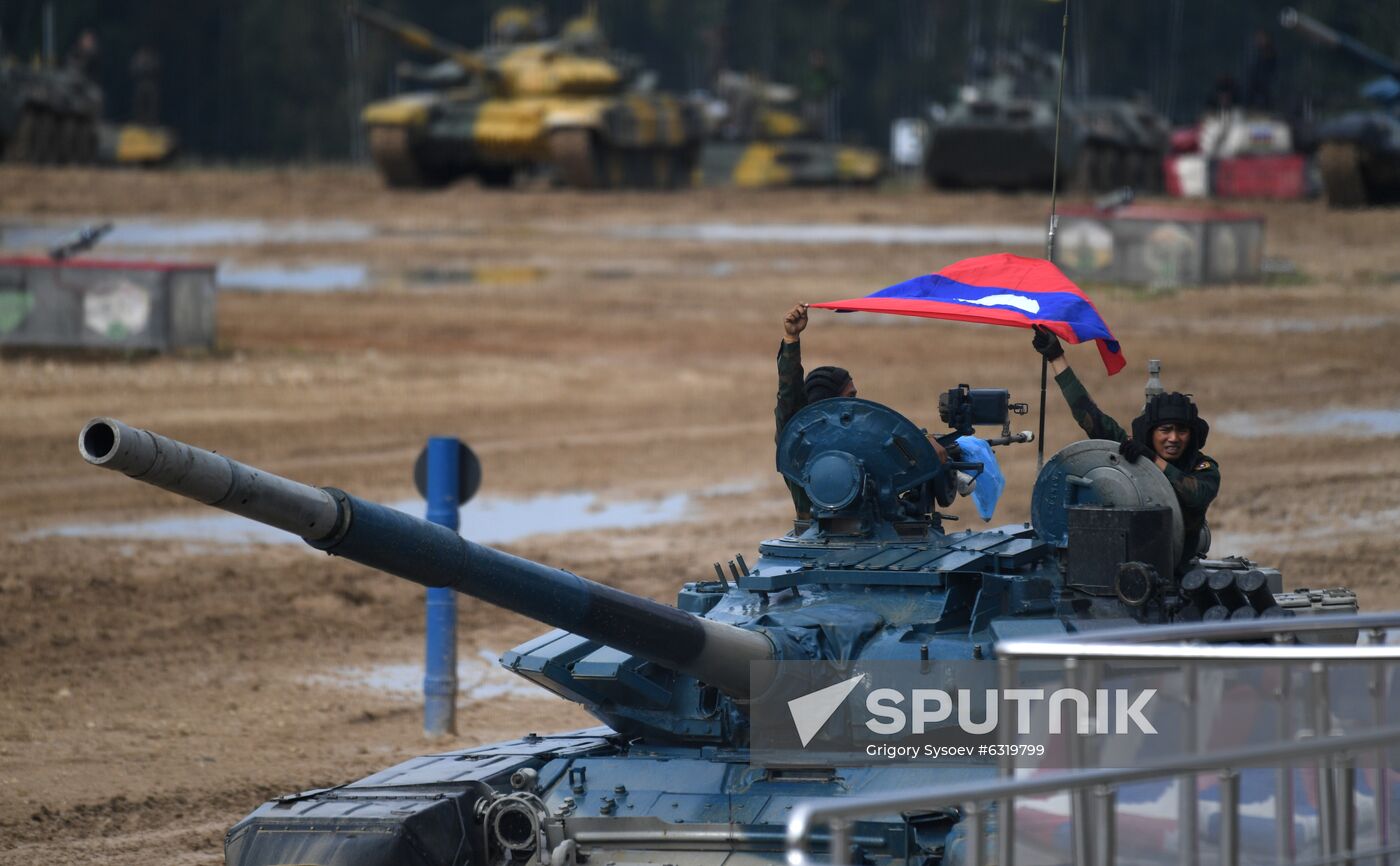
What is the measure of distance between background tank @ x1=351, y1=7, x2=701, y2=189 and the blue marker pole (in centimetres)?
2652

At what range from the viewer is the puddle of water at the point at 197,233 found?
32.2 m

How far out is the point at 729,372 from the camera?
72.8 feet

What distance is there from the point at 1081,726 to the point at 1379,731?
2.39 ft

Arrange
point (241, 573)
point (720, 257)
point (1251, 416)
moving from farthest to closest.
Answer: point (720, 257) < point (1251, 416) < point (241, 573)

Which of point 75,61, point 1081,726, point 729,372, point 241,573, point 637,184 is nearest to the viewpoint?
point 1081,726

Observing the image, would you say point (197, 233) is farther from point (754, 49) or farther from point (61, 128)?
point (754, 49)

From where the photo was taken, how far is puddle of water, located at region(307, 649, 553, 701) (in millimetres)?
12109

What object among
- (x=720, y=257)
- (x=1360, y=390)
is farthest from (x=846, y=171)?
(x=1360, y=390)

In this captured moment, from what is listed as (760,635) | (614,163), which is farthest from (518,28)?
(760,635)

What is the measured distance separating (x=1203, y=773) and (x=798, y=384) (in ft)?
10.4

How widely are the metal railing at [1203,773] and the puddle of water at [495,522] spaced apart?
1017 centimetres

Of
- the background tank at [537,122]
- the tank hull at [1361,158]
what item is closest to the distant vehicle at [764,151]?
the background tank at [537,122]

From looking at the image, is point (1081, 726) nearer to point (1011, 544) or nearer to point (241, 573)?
point (1011, 544)

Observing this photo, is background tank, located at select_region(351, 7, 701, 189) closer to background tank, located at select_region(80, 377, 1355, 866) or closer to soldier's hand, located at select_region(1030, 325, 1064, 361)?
soldier's hand, located at select_region(1030, 325, 1064, 361)
